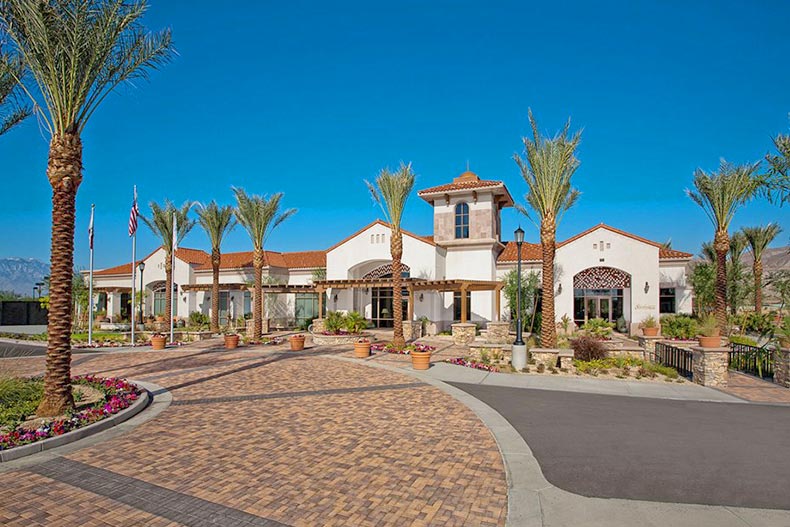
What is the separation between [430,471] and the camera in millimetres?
6340

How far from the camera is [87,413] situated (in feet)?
28.1

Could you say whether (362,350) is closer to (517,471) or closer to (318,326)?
(318,326)

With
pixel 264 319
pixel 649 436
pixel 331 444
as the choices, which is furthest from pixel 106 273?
pixel 649 436

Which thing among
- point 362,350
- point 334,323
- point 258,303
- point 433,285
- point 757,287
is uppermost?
point 433,285

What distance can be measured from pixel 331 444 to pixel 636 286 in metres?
25.8

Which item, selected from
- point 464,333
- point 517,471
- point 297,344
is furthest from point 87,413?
point 464,333

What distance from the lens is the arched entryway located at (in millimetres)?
29016

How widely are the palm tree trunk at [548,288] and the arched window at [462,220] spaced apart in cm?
1211

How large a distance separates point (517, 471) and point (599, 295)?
25.8 m

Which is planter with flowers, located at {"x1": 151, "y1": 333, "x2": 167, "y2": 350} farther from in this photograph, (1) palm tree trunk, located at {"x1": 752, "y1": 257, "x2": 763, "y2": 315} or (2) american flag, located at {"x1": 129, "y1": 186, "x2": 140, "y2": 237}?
(1) palm tree trunk, located at {"x1": 752, "y1": 257, "x2": 763, "y2": 315}

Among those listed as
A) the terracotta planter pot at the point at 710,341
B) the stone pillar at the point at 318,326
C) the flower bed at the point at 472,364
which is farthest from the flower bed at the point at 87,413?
the terracotta planter pot at the point at 710,341

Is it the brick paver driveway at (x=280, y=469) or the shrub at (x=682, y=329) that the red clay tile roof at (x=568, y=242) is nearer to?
the shrub at (x=682, y=329)

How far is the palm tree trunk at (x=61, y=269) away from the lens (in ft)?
28.9

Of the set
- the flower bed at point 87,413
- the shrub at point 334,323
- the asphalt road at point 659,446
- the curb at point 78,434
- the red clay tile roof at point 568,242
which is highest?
the red clay tile roof at point 568,242
